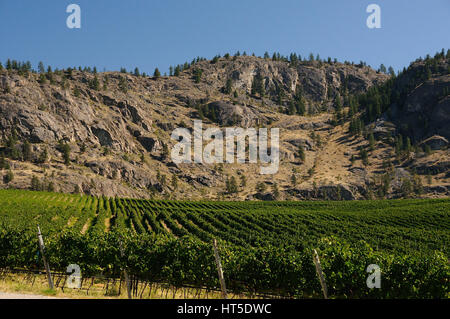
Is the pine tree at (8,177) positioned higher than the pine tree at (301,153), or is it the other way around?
the pine tree at (301,153)

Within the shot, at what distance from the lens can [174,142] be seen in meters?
149

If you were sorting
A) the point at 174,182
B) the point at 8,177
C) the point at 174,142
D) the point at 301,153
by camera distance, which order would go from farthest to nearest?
the point at 174,142
the point at 301,153
the point at 174,182
the point at 8,177

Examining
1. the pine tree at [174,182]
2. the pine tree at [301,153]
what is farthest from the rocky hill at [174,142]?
the pine tree at [301,153]

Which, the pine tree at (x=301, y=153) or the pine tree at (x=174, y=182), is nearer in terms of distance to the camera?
the pine tree at (x=174, y=182)

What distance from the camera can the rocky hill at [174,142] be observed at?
112875 millimetres

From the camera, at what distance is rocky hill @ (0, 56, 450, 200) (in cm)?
11288

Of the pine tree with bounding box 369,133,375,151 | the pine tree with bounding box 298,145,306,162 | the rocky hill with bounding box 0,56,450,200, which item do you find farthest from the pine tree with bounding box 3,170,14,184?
the pine tree with bounding box 369,133,375,151

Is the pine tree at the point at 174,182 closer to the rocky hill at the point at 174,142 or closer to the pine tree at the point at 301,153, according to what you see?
the rocky hill at the point at 174,142

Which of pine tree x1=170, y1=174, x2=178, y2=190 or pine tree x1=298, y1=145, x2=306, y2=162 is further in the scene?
pine tree x1=298, y1=145, x2=306, y2=162

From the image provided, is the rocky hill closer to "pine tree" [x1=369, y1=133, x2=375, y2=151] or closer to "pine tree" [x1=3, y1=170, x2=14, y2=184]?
"pine tree" [x1=3, y1=170, x2=14, y2=184]

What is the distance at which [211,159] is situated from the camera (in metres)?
143

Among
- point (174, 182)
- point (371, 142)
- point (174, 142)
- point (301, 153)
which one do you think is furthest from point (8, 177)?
point (371, 142)

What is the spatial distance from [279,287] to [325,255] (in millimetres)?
3039

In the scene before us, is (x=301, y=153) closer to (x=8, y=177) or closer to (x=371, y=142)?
(x=371, y=142)
